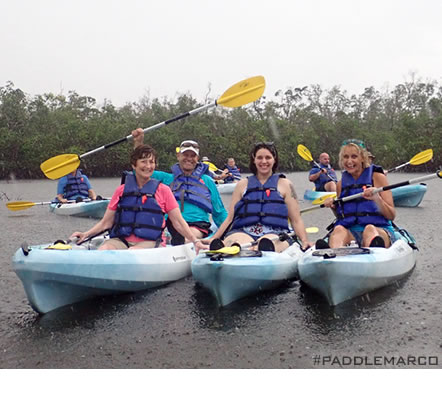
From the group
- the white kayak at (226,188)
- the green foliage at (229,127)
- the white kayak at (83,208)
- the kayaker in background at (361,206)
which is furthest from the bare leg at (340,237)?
the white kayak at (226,188)

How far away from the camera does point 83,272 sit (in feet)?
9.46

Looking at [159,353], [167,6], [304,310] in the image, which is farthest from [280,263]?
[167,6]

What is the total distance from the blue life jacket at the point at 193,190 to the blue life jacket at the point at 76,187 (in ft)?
15.0

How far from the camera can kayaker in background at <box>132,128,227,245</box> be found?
412 centimetres

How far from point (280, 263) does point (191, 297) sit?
2.13ft

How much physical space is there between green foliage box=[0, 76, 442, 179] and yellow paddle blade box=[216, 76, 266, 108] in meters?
5.74

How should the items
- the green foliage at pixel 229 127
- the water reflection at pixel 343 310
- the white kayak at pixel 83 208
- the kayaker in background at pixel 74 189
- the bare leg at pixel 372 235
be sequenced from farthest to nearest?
1. the green foliage at pixel 229 127
2. the kayaker in background at pixel 74 189
3. the white kayak at pixel 83 208
4. the bare leg at pixel 372 235
5. the water reflection at pixel 343 310

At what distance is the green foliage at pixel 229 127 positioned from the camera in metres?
12.2

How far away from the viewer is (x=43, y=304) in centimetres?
291

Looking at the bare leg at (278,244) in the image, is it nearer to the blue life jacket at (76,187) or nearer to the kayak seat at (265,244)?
the kayak seat at (265,244)

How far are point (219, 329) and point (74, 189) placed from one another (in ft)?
20.5

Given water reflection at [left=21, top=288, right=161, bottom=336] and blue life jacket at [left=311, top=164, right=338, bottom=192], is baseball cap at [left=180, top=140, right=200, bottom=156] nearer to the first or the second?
water reflection at [left=21, top=288, right=161, bottom=336]

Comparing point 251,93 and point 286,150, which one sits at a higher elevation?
point 251,93

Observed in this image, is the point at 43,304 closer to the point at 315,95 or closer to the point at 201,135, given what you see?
the point at 201,135
